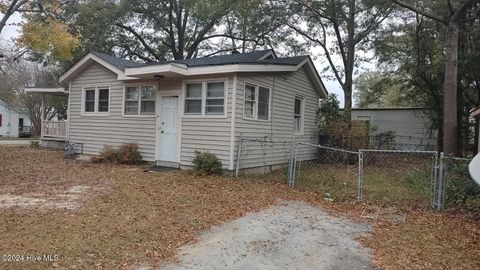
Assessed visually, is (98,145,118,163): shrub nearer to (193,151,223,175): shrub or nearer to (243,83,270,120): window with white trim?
(193,151,223,175): shrub

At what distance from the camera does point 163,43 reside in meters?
26.5

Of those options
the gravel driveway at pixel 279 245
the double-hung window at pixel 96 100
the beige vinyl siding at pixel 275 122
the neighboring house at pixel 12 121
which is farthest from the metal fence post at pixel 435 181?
the neighboring house at pixel 12 121

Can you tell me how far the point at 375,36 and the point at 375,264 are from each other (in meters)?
17.8

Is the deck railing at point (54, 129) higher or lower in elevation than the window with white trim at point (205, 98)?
lower

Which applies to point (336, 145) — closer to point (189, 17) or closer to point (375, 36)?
point (375, 36)

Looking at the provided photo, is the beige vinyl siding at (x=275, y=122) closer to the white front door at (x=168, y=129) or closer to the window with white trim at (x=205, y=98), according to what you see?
the window with white trim at (x=205, y=98)

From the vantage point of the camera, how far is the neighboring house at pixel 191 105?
980cm

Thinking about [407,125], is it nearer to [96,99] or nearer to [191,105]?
[191,105]

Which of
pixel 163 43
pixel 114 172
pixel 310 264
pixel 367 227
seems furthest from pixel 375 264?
pixel 163 43

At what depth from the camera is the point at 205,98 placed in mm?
10148

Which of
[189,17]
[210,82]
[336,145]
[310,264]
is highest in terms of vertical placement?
[189,17]

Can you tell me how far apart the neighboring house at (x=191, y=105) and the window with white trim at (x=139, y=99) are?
1.2 inches

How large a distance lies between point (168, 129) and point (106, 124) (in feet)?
9.72

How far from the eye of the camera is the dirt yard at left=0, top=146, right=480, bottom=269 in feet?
13.4
